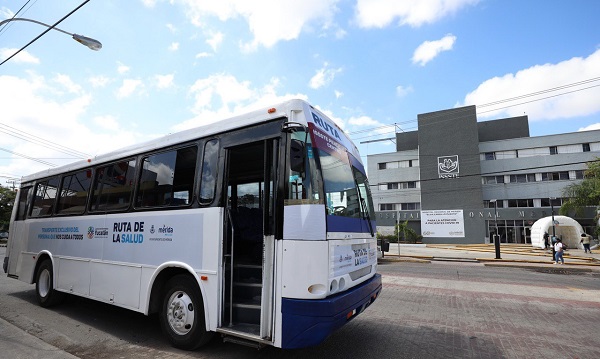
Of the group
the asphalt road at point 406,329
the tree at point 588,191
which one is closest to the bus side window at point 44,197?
the asphalt road at point 406,329

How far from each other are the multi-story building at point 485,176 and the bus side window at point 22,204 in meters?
40.3

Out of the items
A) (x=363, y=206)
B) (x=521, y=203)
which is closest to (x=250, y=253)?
(x=363, y=206)

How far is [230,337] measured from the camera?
4.20 m

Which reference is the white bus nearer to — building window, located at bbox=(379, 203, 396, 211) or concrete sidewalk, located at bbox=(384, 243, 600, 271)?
concrete sidewalk, located at bbox=(384, 243, 600, 271)

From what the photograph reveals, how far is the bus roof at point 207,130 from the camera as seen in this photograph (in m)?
4.29

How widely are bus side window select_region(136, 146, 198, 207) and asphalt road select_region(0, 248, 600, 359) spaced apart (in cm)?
216

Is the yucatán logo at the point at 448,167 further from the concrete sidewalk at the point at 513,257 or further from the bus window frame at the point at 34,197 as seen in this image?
the bus window frame at the point at 34,197

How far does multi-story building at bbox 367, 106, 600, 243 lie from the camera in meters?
43.3

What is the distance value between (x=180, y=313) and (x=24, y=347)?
7.32 ft

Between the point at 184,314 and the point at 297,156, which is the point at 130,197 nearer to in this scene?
the point at 184,314

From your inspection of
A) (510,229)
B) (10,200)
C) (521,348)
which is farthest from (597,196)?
(10,200)

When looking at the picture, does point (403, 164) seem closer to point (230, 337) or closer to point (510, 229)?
point (510, 229)

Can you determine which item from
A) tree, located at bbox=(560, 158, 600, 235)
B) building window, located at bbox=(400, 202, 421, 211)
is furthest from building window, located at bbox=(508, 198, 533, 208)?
building window, located at bbox=(400, 202, 421, 211)

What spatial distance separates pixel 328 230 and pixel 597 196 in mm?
35159
